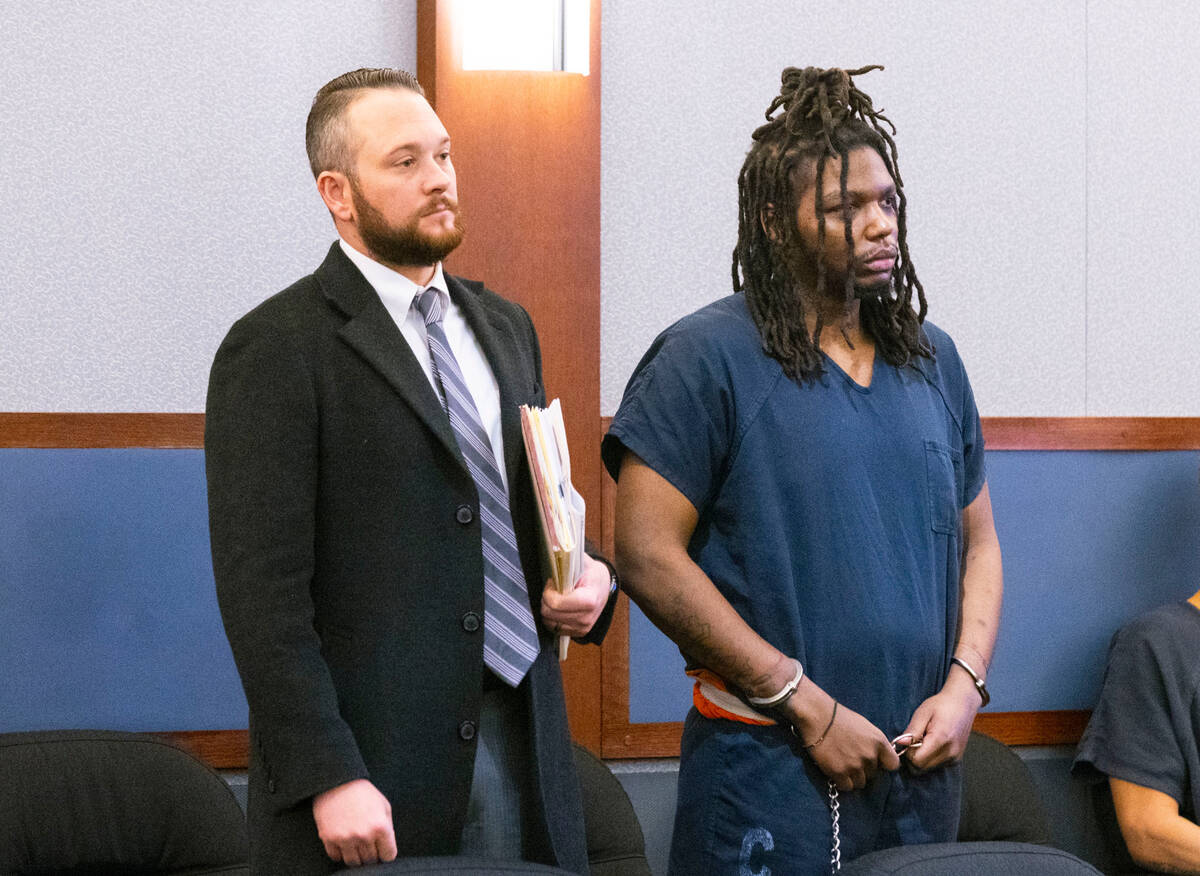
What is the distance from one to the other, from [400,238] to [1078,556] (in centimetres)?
213

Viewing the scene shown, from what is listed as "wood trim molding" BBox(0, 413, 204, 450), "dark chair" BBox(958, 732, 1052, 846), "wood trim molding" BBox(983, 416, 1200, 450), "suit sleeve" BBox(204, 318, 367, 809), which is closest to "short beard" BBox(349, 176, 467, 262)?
"suit sleeve" BBox(204, 318, 367, 809)

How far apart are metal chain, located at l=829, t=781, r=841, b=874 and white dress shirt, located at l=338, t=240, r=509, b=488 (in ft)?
1.92

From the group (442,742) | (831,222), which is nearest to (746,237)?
(831,222)

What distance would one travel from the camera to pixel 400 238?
1.58 metres

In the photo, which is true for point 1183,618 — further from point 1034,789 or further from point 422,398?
point 422,398

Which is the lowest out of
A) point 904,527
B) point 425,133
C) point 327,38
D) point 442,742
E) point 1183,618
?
point 1183,618

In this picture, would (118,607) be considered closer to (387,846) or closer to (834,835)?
(387,846)

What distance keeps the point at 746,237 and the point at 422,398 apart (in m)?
0.62

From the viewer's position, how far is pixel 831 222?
1.81 metres

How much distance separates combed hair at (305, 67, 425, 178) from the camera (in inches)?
63.4

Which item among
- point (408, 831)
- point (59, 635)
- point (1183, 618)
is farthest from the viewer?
point (1183, 618)

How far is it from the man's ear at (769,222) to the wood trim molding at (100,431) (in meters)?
1.33

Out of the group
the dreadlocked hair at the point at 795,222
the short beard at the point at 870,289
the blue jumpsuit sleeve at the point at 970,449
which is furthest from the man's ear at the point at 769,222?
the blue jumpsuit sleeve at the point at 970,449

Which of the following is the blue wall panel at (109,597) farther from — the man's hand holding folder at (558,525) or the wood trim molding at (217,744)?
the man's hand holding folder at (558,525)
